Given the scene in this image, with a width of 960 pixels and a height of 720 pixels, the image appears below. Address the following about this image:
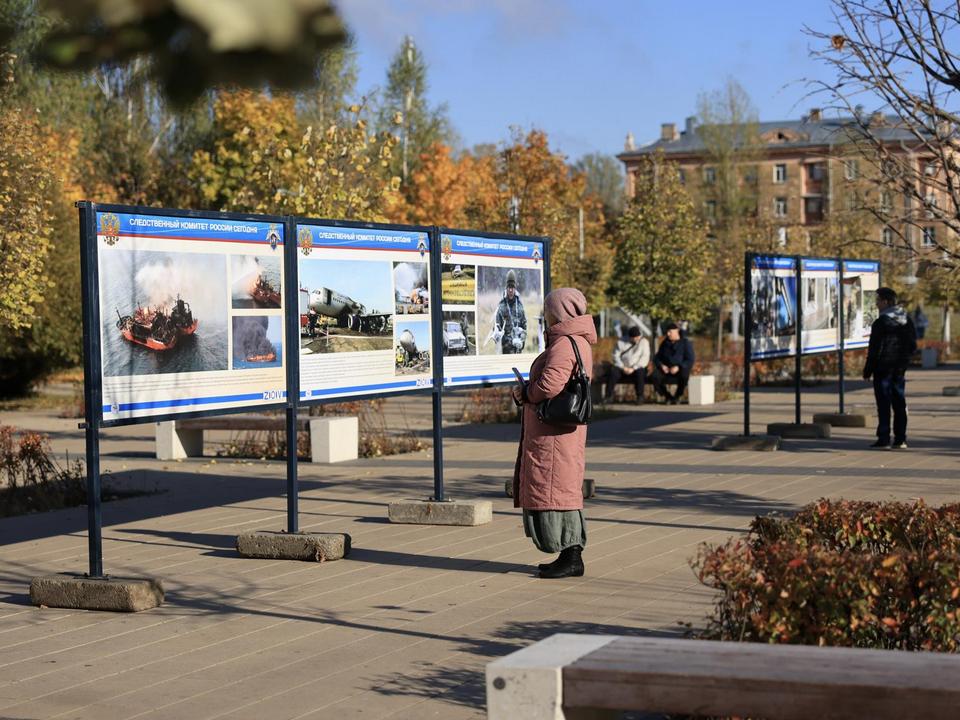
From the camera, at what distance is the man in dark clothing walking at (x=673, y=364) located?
2405 cm

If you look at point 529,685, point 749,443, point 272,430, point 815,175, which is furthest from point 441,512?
point 815,175

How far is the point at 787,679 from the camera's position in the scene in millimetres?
3242

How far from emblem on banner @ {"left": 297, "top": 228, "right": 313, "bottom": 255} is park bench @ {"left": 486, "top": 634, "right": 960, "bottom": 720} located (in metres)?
6.06

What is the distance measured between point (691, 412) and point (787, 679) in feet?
63.6

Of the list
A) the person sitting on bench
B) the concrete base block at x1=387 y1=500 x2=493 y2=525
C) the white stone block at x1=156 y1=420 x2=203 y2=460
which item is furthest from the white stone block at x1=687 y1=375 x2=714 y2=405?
the concrete base block at x1=387 y1=500 x2=493 y2=525

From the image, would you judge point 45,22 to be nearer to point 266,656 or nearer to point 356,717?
point 356,717

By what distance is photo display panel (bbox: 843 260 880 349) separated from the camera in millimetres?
20219

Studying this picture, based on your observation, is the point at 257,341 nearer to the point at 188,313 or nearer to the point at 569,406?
the point at 188,313

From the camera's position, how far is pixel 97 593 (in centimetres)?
764

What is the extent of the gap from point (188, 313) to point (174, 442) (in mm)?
8324

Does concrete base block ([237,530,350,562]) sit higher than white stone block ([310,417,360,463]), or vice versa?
white stone block ([310,417,360,463])

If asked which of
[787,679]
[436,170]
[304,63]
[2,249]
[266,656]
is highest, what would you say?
[436,170]

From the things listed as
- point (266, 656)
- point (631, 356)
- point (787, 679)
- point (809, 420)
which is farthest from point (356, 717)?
point (631, 356)

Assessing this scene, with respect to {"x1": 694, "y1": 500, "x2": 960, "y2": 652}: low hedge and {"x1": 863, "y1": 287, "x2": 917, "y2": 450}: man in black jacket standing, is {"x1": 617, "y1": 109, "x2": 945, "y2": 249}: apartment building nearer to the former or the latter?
{"x1": 863, "y1": 287, "x2": 917, "y2": 450}: man in black jacket standing
